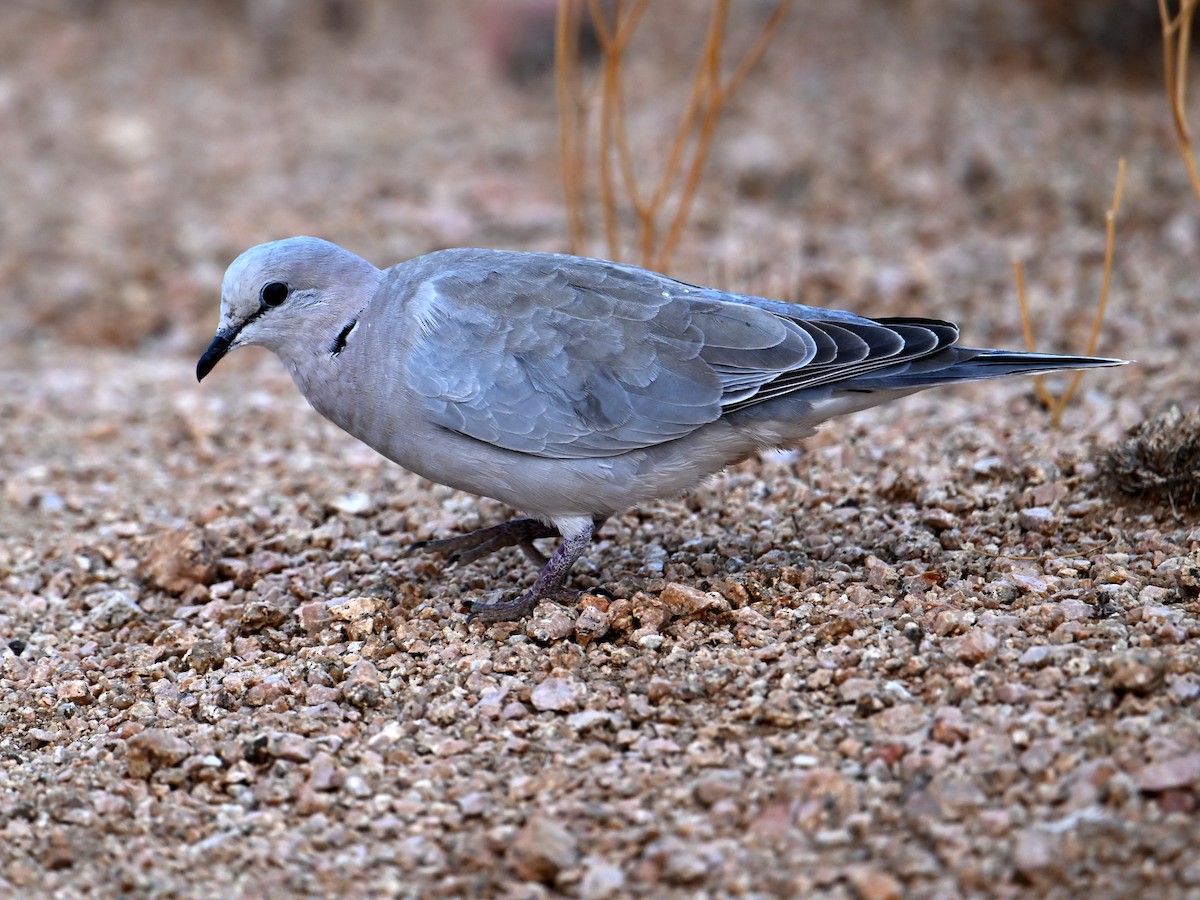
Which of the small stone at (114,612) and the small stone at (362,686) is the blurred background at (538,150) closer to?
the small stone at (114,612)

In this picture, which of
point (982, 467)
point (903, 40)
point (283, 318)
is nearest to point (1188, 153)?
point (982, 467)

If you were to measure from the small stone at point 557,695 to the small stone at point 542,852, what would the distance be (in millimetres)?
549

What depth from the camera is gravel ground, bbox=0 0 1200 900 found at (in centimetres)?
299

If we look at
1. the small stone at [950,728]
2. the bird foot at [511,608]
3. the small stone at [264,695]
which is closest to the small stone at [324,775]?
the small stone at [264,695]

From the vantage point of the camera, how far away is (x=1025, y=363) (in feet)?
12.6

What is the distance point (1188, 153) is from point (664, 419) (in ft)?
7.74

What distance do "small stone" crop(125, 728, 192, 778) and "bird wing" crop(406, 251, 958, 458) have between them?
3.95ft

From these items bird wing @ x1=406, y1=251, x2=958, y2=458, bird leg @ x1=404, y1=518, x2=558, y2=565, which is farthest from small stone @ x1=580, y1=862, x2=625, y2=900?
bird leg @ x1=404, y1=518, x2=558, y2=565

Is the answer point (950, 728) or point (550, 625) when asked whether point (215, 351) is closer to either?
point (550, 625)

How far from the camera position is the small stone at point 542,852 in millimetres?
2896

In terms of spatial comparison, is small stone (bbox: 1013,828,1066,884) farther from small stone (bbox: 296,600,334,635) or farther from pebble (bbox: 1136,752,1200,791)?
small stone (bbox: 296,600,334,635)

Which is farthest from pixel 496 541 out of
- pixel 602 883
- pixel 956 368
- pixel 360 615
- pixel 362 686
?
pixel 602 883

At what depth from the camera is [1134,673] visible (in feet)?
10.5

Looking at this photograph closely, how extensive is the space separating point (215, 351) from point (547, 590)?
1305 mm
